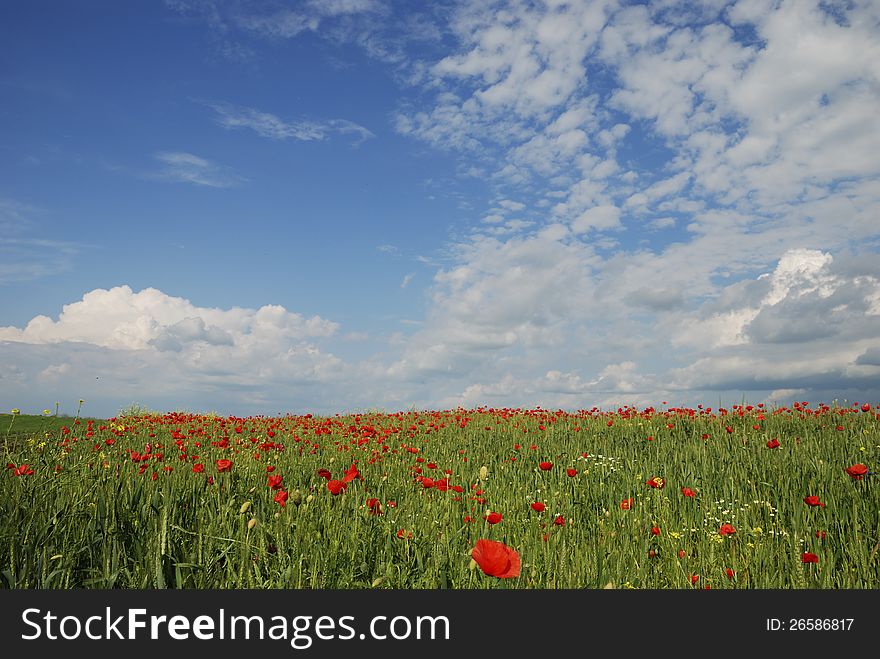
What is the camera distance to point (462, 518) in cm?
504

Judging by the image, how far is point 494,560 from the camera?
2516mm

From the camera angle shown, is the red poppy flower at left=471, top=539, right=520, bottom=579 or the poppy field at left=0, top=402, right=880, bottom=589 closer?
the red poppy flower at left=471, top=539, right=520, bottom=579

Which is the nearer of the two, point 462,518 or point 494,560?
point 494,560

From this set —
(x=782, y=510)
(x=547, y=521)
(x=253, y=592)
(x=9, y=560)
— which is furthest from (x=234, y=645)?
(x=782, y=510)

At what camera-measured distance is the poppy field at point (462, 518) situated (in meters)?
3.69

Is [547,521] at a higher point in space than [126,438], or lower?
lower

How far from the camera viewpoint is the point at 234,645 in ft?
8.59

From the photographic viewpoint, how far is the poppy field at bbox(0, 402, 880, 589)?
3691 millimetres

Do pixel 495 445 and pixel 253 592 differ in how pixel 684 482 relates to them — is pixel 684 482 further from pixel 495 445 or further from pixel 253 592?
pixel 253 592

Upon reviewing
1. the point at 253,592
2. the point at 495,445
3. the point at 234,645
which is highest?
the point at 495,445

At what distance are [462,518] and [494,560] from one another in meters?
2.60

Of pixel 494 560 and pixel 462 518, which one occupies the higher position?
pixel 494 560

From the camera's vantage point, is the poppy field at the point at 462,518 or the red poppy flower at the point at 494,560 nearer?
the red poppy flower at the point at 494,560

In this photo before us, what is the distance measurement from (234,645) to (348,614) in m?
0.52
